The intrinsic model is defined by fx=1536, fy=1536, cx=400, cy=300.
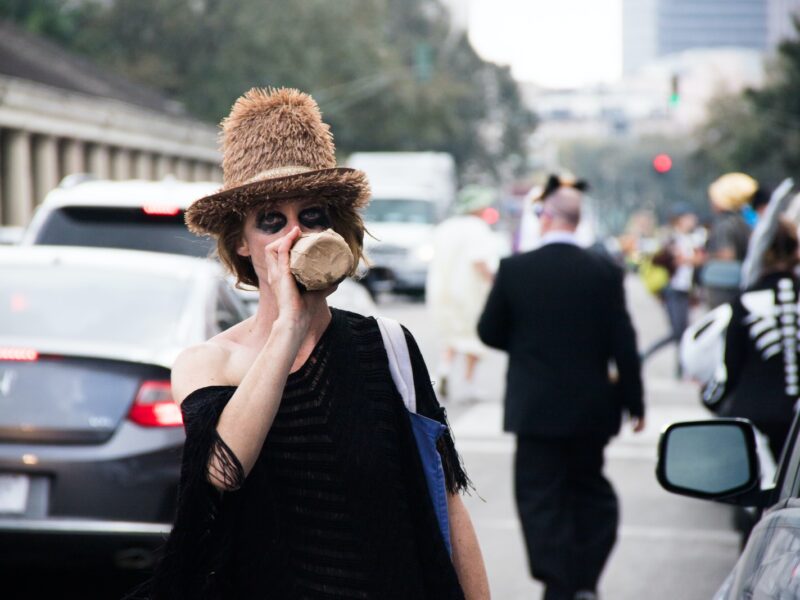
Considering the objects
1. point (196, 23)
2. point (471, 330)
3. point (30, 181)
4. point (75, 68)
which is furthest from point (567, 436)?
point (196, 23)

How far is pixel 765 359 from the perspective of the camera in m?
5.62

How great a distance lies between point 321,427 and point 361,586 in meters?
0.29

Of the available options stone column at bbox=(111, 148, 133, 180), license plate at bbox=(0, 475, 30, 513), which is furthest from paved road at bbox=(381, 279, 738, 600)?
stone column at bbox=(111, 148, 133, 180)

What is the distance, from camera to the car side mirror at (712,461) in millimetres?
3369

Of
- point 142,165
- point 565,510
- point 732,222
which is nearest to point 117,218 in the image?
point 565,510

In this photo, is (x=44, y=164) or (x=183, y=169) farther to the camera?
(x=183, y=169)

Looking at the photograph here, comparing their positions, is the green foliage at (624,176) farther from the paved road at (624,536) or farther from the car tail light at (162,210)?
the car tail light at (162,210)

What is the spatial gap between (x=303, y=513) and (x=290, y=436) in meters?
0.14

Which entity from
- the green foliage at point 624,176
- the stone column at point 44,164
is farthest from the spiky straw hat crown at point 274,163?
the green foliage at point 624,176

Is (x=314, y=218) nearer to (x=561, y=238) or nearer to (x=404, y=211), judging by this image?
(x=561, y=238)

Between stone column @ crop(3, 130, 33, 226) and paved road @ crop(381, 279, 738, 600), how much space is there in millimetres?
27450

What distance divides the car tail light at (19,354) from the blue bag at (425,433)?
3384mm

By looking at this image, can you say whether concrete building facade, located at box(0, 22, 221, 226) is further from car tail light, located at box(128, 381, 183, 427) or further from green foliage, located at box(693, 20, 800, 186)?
car tail light, located at box(128, 381, 183, 427)

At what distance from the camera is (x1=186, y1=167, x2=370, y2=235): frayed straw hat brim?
2.73m
